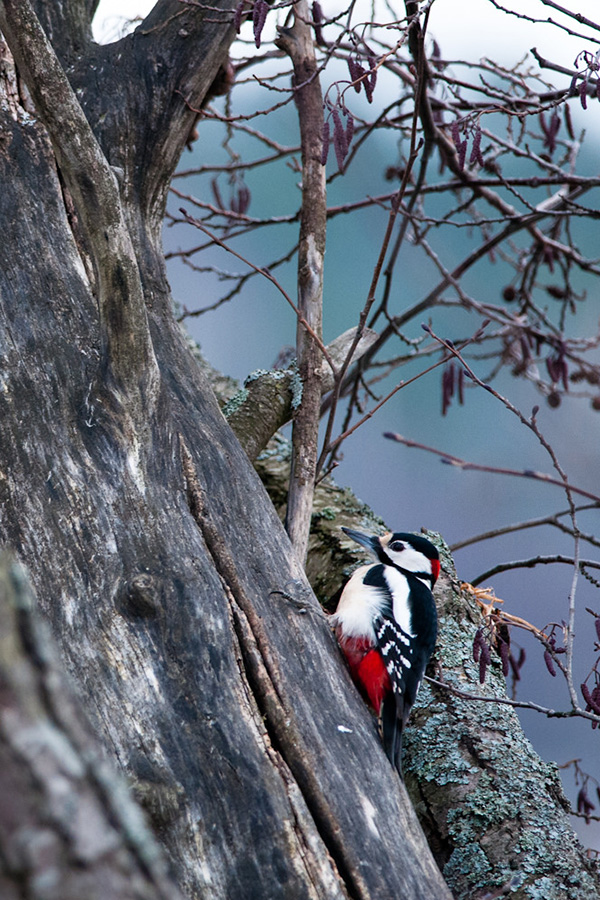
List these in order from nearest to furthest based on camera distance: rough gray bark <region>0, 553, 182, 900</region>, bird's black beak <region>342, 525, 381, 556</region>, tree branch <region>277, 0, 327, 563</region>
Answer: rough gray bark <region>0, 553, 182, 900</region> → tree branch <region>277, 0, 327, 563</region> → bird's black beak <region>342, 525, 381, 556</region>

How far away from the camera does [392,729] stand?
4.75 feet

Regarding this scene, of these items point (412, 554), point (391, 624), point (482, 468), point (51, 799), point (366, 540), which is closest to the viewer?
point (51, 799)

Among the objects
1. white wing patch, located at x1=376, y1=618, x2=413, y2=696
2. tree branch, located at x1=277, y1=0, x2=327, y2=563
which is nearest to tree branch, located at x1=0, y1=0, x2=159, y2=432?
tree branch, located at x1=277, y1=0, x2=327, y2=563

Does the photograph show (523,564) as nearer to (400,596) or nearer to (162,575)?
(400,596)

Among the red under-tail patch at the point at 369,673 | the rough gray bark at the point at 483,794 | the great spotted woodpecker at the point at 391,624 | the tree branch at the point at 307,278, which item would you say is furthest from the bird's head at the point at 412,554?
the red under-tail patch at the point at 369,673

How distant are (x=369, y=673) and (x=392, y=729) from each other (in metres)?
0.11

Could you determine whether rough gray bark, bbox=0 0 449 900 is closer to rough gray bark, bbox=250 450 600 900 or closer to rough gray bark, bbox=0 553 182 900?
rough gray bark, bbox=250 450 600 900

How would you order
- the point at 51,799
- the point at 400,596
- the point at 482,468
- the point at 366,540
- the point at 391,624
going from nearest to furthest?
the point at 51,799 → the point at 482,468 → the point at 391,624 → the point at 400,596 → the point at 366,540

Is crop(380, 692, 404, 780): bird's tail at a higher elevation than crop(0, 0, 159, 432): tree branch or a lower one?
lower

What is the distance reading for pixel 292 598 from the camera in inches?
56.9

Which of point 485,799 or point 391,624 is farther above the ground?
point 391,624

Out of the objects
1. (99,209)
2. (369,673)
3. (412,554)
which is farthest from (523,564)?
(99,209)

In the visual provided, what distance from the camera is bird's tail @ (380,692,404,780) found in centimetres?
140

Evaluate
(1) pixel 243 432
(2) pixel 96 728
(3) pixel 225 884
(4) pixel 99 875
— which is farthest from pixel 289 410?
(4) pixel 99 875
